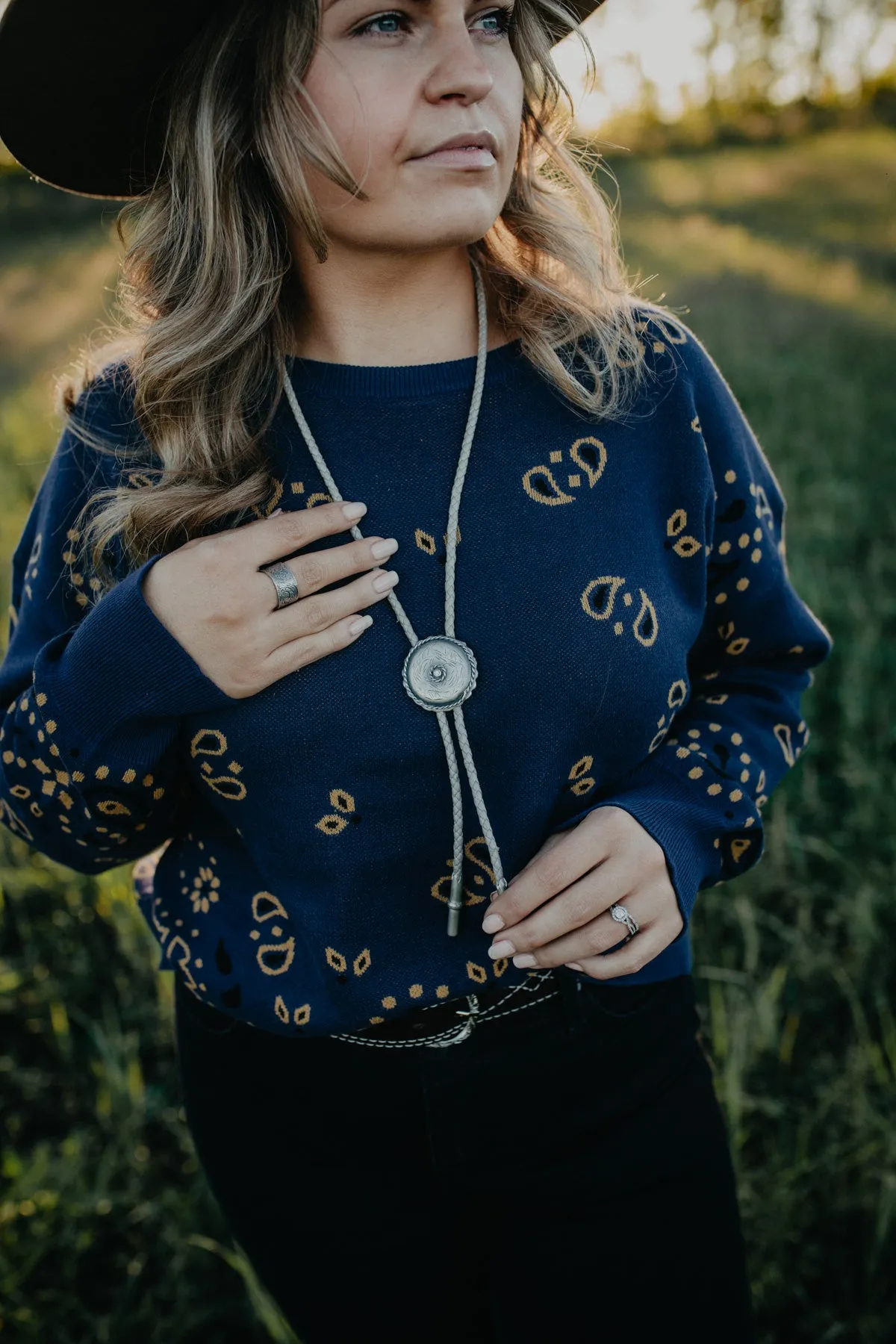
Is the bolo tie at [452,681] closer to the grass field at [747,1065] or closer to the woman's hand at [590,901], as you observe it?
the woman's hand at [590,901]

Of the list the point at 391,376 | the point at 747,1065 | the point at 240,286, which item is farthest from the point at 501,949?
the point at 747,1065

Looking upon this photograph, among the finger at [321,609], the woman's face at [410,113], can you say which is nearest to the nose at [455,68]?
the woman's face at [410,113]

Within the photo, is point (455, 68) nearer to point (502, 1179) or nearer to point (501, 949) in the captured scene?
point (501, 949)

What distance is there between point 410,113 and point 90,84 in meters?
0.42

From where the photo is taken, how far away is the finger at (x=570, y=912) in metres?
1.18

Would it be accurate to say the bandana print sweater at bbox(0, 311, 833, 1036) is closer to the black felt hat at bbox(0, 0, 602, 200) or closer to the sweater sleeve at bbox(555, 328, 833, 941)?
the sweater sleeve at bbox(555, 328, 833, 941)

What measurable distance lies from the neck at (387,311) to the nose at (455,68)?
19 cm

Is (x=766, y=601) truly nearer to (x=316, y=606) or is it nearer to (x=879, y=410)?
(x=316, y=606)

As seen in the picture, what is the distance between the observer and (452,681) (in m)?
1.17

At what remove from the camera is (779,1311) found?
1.87 meters

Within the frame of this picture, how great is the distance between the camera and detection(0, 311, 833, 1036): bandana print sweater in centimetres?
120

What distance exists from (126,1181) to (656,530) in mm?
1800

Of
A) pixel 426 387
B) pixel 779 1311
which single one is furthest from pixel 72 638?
pixel 779 1311

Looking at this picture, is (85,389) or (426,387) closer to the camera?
(426,387)
